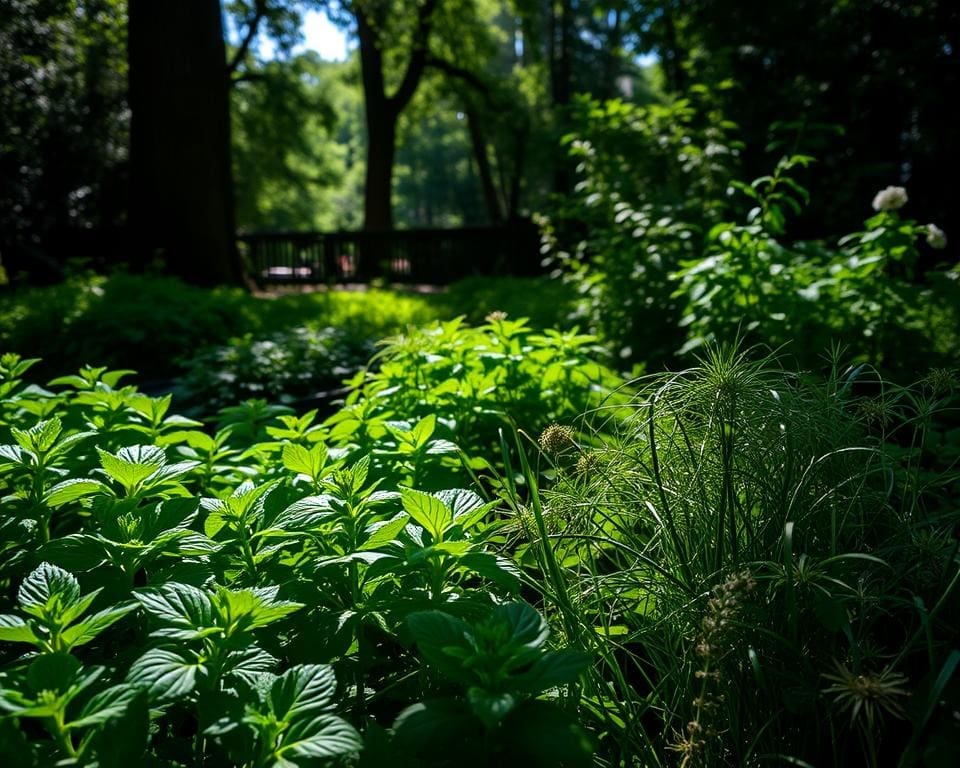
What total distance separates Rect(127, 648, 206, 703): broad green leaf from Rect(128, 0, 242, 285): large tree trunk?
8787mm

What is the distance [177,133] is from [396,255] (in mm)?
11067

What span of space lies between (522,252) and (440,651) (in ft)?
55.6

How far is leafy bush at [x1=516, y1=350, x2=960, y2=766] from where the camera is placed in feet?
4.13

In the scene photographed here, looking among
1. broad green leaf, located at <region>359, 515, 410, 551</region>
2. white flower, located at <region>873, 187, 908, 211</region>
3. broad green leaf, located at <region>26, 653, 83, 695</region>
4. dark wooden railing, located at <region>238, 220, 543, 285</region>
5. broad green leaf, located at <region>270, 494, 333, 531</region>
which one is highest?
dark wooden railing, located at <region>238, 220, 543, 285</region>

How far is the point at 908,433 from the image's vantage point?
3377mm

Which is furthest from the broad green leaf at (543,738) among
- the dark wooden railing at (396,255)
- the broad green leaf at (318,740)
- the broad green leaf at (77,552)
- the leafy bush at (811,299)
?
the dark wooden railing at (396,255)

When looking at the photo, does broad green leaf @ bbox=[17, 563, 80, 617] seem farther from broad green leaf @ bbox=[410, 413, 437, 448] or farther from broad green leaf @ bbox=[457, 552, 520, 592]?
broad green leaf @ bbox=[410, 413, 437, 448]

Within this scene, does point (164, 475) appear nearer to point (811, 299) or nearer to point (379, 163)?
point (811, 299)

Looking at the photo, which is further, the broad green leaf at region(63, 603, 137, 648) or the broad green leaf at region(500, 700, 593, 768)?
the broad green leaf at region(63, 603, 137, 648)

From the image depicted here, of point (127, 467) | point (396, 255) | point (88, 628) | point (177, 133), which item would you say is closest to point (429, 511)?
point (88, 628)

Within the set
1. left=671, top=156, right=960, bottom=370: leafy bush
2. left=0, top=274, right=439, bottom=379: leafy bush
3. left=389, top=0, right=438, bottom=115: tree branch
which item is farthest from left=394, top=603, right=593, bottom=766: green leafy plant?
left=389, top=0, right=438, bottom=115: tree branch

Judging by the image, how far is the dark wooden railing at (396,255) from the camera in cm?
1770

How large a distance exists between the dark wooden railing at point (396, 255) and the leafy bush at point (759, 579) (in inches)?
603

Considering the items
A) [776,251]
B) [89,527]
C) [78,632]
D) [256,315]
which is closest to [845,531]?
[78,632]
